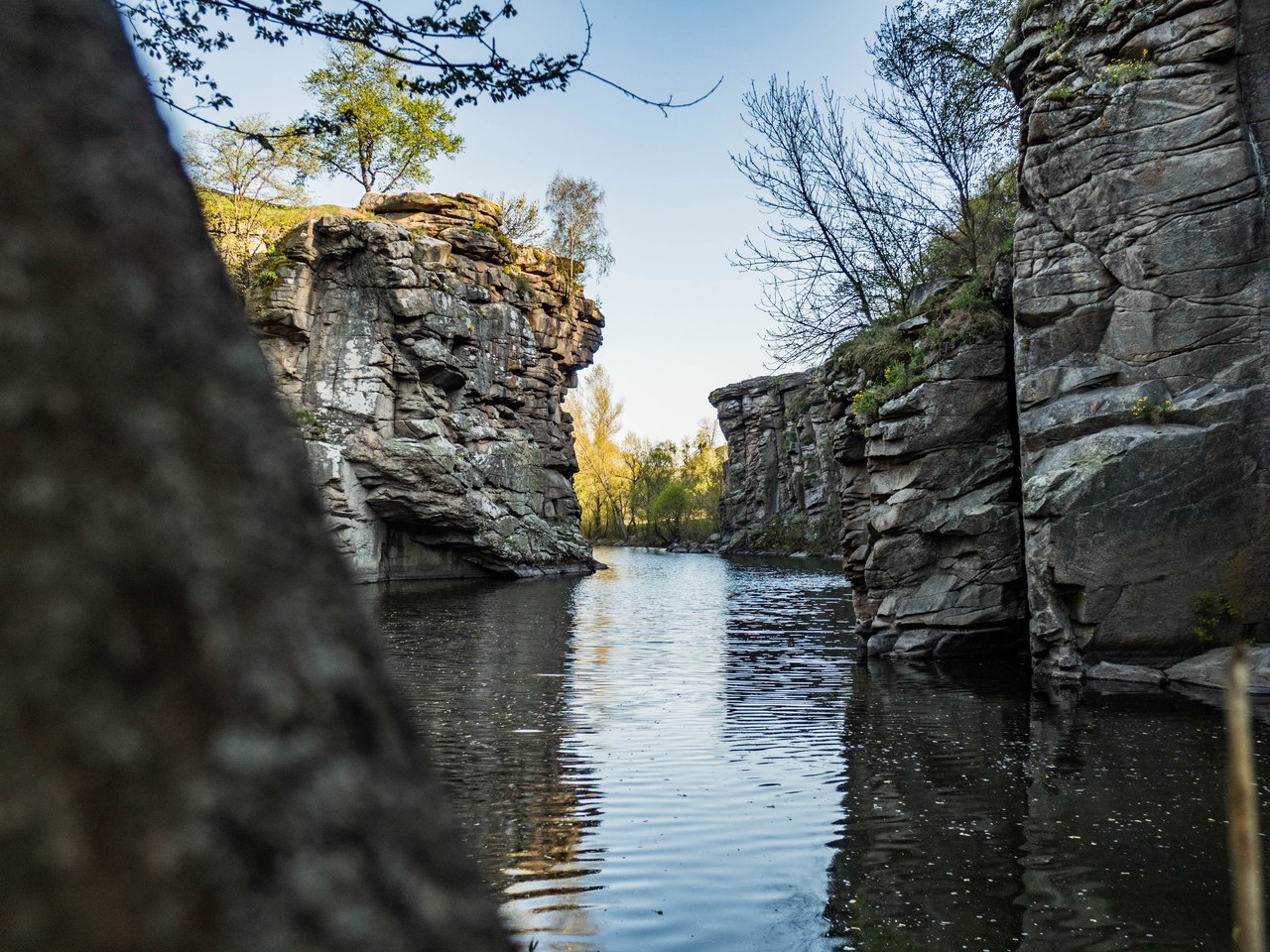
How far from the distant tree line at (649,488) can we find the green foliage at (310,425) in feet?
132

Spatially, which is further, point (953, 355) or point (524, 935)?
point (953, 355)

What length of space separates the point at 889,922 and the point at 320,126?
5389 millimetres

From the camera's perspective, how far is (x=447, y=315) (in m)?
33.8

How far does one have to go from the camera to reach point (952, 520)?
44.7ft

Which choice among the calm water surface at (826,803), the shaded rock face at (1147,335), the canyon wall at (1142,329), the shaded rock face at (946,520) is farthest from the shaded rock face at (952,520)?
the shaded rock face at (1147,335)

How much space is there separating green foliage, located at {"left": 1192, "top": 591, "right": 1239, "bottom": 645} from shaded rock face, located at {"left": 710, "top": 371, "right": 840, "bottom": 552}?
40.7m

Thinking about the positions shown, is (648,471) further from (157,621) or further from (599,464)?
(157,621)

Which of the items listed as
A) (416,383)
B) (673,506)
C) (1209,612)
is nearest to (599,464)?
(673,506)

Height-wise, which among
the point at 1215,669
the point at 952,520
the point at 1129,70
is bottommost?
the point at 1215,669

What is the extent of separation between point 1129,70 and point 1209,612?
688 cm

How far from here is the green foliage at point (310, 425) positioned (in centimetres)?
2900

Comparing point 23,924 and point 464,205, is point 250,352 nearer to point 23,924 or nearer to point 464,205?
point 23,924

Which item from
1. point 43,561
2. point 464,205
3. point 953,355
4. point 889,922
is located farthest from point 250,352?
point 464,205

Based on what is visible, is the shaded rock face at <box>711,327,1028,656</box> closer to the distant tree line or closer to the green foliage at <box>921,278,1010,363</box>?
the green foliage at <box>921,278,1010,363</box>
